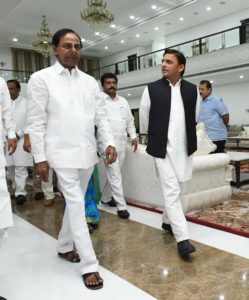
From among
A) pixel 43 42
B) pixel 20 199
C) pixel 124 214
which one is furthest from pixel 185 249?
pixel 43 42

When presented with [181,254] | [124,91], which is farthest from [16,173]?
[124,91]

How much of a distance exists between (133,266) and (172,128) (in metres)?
1.06

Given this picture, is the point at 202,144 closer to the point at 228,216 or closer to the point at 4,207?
the point at 228,216

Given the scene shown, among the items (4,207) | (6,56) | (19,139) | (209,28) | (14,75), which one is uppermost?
(209,28)

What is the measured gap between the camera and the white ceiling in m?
12.3

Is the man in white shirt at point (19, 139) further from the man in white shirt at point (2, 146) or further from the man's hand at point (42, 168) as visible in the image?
the man's hand at point (42, 168)

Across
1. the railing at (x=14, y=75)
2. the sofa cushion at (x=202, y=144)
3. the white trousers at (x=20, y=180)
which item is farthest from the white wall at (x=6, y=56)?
the sofa cushion at (x=202, y=144)

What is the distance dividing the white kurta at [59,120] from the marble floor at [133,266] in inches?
29.4

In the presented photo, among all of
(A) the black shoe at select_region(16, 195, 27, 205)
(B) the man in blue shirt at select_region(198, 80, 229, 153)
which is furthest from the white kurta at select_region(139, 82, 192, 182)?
(A) the black shoe at select_region(16, 195, 27, 205)

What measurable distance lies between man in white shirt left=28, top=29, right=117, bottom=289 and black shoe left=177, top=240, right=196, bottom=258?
651mm

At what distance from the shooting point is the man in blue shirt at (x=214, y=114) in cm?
458

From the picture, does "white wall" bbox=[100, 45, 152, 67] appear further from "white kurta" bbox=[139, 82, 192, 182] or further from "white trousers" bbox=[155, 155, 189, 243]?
"white trousers" bbox=[155, 155, 189, 243]

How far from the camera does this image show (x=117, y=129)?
145 inches

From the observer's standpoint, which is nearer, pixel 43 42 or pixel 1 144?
pixel 1 144
